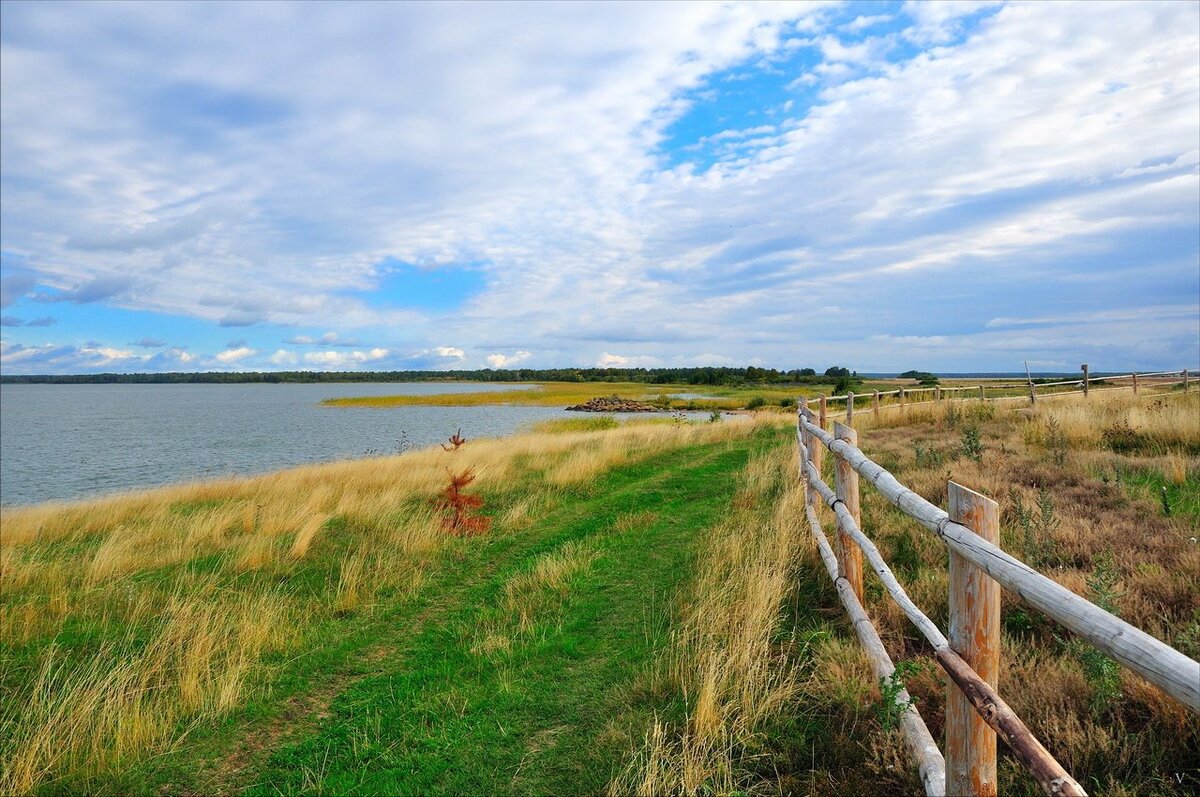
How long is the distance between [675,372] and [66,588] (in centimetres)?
14664

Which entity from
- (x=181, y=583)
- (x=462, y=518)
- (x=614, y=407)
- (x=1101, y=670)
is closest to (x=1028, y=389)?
(x=462, y=518)

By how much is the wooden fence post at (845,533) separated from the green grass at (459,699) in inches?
67.9

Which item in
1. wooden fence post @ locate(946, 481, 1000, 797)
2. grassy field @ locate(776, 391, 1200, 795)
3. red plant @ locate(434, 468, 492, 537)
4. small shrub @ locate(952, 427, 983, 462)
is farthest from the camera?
small shrub @ locate(952, 427, 983, 462)

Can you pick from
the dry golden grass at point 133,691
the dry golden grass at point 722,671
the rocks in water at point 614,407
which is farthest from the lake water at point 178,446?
the dry golden grass at point 722,671

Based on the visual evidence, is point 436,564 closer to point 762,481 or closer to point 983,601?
point 762,481

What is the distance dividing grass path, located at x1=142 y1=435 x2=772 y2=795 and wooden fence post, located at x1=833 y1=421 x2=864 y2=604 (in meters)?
1.72

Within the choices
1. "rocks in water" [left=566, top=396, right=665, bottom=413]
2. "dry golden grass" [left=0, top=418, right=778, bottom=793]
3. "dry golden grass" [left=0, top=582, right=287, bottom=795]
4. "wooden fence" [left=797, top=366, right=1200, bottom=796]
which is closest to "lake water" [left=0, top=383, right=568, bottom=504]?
"dry golden grass" [left=0, top=418, right=778, bottom=793]

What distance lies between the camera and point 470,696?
5.00m

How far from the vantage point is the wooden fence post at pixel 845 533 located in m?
5.50

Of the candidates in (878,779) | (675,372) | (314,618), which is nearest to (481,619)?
→ (314,618)

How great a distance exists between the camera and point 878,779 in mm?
3395

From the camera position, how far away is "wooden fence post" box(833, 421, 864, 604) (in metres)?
5.50

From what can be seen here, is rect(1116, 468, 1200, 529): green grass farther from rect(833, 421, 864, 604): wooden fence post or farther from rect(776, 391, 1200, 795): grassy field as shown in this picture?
rect(833, 421, 864, 604): wooden fence post

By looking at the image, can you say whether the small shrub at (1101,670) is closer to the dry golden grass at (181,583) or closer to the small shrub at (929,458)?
the dry golden grass at (181,583)
